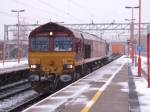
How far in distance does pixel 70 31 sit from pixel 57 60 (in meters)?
1.70

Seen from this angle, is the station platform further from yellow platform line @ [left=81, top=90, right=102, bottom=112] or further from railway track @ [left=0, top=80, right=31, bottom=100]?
railway track @ [left=0, top=80, right=31, bottom=100]

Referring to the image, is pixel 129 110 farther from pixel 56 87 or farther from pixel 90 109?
pixel 56 87

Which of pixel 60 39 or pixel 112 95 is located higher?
pixel 60 39

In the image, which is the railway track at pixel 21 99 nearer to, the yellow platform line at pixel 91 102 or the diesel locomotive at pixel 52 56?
the diesel locomotive at pixel 52 56

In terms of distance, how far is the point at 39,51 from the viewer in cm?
2325

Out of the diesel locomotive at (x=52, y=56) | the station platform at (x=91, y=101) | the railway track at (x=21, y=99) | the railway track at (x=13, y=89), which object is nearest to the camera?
the station platform at (x=91, y=101)

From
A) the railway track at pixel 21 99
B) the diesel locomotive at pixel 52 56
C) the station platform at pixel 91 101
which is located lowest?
the railway track at pixel 21 99

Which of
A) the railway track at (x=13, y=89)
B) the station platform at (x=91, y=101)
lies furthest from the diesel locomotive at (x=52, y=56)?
the station platform at (x=91, y=101)

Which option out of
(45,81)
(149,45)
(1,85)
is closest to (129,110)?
(149,45)

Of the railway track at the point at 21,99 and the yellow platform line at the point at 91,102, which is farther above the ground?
the yellow platform line at the point at 91,102

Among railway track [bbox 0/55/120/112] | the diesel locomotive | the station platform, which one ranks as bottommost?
railway track [bbox 0/55/120/112]

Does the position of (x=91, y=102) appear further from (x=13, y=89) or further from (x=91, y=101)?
(x=13, y=89)

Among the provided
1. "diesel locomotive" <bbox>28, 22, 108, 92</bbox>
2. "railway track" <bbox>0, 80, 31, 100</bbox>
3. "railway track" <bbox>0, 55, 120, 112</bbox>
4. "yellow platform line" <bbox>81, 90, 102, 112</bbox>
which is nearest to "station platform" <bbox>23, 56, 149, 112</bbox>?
"yellow platform line" <bbox>81, 90, 102, 112</bbox>

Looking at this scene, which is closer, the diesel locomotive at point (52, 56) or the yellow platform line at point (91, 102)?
the yellow platform line at point (91, 102)
